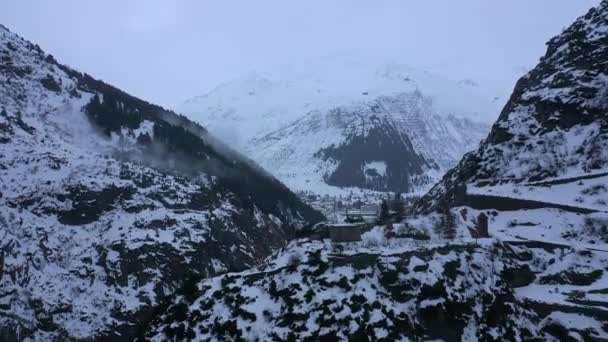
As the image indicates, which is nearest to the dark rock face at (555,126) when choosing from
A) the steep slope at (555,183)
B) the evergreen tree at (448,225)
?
the steep slope at (555,183)

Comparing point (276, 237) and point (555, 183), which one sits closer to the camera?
point (555, 183)

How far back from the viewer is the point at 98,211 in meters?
93.2

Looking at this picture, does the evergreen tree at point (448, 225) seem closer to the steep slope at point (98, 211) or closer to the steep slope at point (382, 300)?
the steep slope at point (382, 300)

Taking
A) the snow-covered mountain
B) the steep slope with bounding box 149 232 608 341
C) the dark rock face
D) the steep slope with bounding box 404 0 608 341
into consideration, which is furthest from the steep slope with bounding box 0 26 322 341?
the dark rock face

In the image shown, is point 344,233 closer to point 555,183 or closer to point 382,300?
point 382,300

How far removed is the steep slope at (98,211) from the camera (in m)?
77.2

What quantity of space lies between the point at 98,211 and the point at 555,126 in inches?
2492

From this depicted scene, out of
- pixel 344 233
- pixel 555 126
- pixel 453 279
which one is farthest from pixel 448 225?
pixel 555 126

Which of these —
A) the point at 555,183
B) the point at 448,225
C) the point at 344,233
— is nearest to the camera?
the point at 344,233

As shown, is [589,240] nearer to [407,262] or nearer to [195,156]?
[407,262]

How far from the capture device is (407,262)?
184 feet

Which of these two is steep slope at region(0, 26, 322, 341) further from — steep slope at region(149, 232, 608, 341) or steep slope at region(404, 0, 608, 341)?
steep slope at region(404, 0, 608, 341)

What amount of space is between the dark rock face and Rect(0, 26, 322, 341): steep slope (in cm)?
3368

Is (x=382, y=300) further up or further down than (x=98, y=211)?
further down
